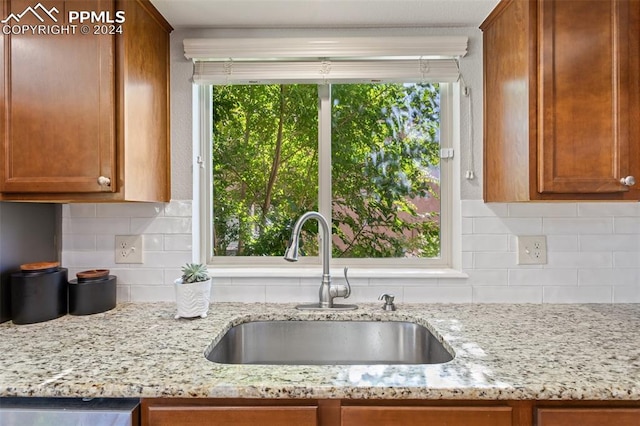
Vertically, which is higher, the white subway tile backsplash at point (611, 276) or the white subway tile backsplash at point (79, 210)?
the white subway tile backsplash at point (79, 210)

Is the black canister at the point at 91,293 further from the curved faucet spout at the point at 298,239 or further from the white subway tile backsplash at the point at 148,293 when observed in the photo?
the curved faucet spout at the point at 298,239

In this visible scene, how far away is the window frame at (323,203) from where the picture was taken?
68.6 inches

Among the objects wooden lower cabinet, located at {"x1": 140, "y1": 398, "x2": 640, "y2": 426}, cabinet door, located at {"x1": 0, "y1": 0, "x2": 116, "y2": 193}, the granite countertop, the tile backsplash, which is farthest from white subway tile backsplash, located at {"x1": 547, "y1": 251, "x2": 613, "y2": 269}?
cabinet door, located at {"x1": 0, "y1": 0, "x2": 116, "y2": 193}

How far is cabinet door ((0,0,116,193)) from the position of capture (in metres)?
1.28

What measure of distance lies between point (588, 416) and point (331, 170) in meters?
1.24

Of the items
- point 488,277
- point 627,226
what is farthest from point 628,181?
point 488,277

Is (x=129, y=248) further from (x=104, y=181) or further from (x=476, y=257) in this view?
(x=476, y=257)

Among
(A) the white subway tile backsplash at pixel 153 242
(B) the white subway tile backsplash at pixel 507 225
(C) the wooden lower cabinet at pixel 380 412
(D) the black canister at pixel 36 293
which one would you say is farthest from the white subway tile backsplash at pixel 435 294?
(D) the black canister at pixel 36 293

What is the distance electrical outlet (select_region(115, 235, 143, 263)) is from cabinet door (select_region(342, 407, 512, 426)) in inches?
45.6

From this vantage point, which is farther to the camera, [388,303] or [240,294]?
[240,294]

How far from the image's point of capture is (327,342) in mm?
1513

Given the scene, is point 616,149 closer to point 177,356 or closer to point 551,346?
point 551,346

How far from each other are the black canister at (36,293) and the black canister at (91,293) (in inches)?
1.8

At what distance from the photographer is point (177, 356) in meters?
1.07
